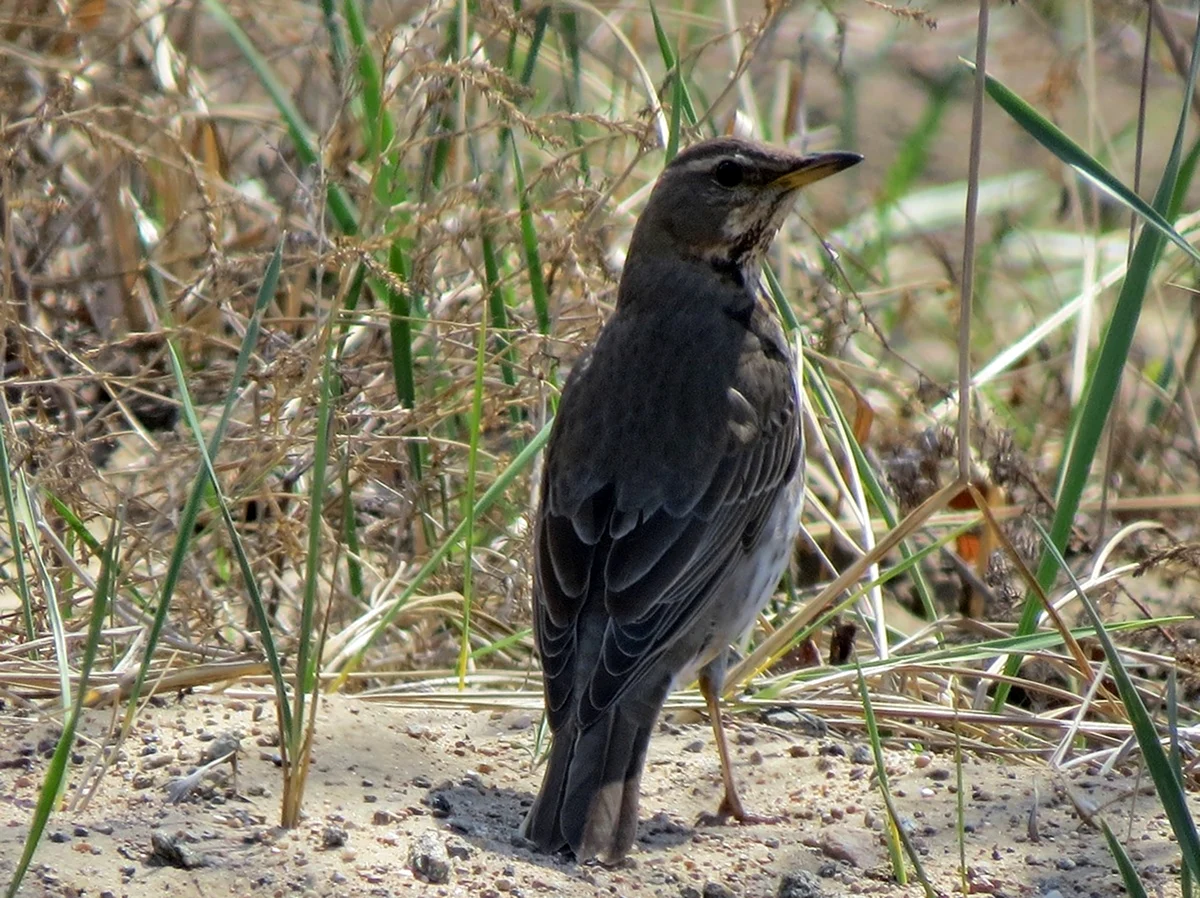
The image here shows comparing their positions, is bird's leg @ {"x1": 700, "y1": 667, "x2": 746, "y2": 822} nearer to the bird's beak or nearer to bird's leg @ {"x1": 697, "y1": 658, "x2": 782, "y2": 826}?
bird's leg @ {"x1": 697, "y1": 658, "x2": 782, "y2": 826}

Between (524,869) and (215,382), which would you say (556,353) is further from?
(524,869)

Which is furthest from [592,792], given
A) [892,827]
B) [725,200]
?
[725,200]

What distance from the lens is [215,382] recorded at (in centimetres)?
673

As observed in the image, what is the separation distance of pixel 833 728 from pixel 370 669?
1509mm

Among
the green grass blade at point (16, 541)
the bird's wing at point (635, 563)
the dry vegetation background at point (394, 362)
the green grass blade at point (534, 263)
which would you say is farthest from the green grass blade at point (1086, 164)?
the green grass blade at point (16, 541)

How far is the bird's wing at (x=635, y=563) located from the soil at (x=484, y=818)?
1.32 feet

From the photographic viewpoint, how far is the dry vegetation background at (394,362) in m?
5.17

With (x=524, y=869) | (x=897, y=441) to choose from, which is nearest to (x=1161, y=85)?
(x=897, y=441)

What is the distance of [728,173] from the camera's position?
560 centimetres

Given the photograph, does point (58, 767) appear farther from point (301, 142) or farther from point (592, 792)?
point (301, 142)

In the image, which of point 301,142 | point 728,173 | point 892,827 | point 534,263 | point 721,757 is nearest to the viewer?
point 892,827

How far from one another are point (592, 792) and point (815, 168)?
210 cm

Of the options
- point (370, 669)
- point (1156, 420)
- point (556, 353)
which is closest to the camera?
point (370, 669)

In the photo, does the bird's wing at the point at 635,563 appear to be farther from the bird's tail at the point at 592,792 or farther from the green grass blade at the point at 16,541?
the green grass blade at the point at 16,541
